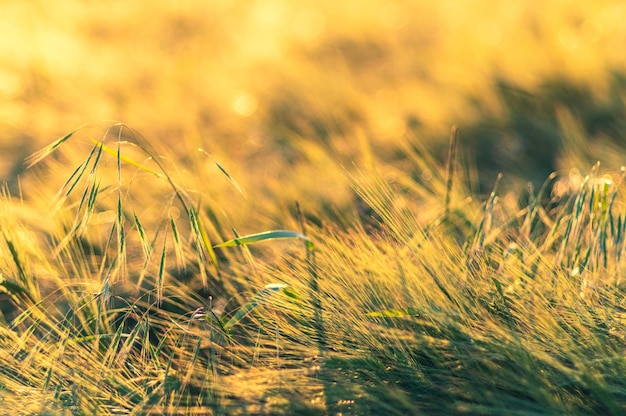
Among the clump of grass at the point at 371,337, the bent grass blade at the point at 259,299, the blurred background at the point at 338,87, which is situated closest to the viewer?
the clump of grass at the point at 371,337

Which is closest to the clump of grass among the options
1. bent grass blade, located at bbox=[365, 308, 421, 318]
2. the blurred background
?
bent grass blade, located at bbox=[365, 308, 421, 318]

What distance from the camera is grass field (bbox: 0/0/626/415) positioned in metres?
1.37

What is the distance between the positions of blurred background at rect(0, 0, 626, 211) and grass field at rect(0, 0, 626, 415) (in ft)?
0.05

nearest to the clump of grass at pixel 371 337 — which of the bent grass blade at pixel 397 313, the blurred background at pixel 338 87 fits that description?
the bent grass blade at pixel 397 313

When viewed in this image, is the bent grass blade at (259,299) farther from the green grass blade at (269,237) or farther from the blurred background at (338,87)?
the blurred background at (338,87)

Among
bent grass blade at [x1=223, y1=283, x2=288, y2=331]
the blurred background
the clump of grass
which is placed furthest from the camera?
the blurred background

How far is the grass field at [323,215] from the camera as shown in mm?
1365

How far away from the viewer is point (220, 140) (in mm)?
3145

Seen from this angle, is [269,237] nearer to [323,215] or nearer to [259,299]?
[259,299]

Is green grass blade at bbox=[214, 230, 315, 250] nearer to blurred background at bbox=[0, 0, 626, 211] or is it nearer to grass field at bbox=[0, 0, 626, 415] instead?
grass field at bbox=[0, 0, 626, 415]

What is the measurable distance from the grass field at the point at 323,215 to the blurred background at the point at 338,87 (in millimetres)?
14

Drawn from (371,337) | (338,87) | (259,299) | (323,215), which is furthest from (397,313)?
(338,87)

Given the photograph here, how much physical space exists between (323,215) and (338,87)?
54.8 inches

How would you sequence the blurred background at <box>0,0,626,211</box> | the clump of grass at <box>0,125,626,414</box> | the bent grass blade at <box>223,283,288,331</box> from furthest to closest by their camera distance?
1. the blurred background at <box>0,0,626,211</box>
2. the bent grass blade at <box>223,283,288,331</box>
3. the clump of grass at <box>0,125,626,414</box>
